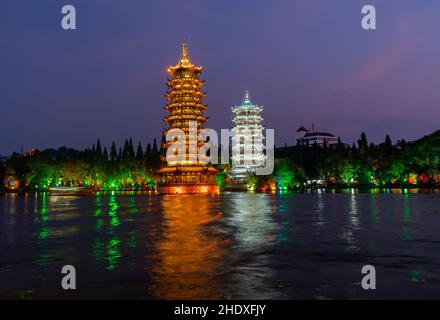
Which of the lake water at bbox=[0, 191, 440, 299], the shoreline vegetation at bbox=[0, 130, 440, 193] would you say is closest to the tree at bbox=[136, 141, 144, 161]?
the shoreline vegetation at bbox=[0, 130, 440, 193]

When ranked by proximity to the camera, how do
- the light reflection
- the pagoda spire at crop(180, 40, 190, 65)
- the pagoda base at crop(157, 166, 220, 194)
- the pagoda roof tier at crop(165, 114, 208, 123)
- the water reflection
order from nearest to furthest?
the water reflection → the light reflection → the pagoda base at crop(157, 166, 220, 194) → the pagoda roof tier at crop(165, 114, 208, 123) → the pagoda spire at crop(180, 40, 190, 65)

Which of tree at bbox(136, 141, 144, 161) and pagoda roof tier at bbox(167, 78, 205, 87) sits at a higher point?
pagoda roof tier at bbox(167, 78, 205, 87)

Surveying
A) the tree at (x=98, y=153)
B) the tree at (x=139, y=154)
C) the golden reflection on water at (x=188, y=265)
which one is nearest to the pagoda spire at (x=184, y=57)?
the tree at (x=139, y=154)

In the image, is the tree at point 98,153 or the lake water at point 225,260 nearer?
the lake water at point 225,260

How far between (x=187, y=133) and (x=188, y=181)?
999cm

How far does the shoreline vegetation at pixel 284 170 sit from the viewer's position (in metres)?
95.5

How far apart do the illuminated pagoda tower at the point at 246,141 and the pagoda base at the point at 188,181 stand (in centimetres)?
4363

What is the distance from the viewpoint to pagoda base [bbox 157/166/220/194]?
310 ft

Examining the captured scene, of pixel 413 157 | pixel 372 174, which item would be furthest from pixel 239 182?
pixel 413 157

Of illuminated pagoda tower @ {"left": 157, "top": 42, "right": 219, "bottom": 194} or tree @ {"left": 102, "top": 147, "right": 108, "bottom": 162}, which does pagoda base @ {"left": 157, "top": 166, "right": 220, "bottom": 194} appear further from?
tree @ {"left": 102, "top": 147, "right": 108, "bottom": 162}

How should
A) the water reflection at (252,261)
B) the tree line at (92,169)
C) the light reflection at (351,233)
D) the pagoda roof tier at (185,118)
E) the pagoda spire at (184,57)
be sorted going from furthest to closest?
the tree line at (92,169), the pagoda spire at (184,57), the pagoda roof tier at (185,118), the light reflection at (351,233), the water reflection at (252,261)

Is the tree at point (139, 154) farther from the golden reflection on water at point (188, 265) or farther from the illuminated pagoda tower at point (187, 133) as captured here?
the golden reflection on water at point (188, 265)

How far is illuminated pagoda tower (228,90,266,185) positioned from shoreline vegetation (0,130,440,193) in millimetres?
12732
